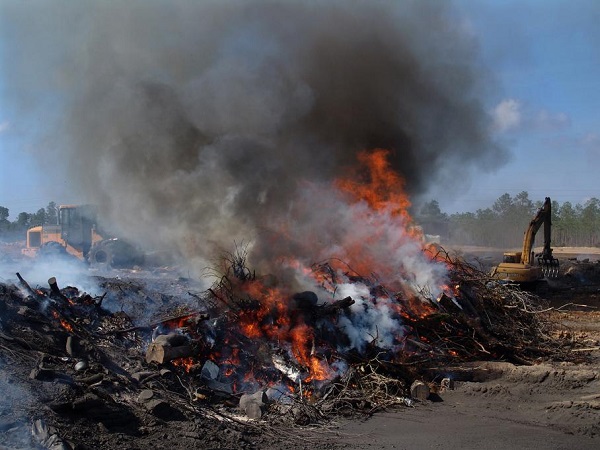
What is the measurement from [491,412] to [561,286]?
594 inches

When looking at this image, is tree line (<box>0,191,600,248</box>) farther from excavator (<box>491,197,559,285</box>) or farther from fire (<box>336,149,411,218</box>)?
fire (<box>336,149,411,218</box>)

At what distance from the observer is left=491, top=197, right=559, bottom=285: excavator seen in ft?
55.7

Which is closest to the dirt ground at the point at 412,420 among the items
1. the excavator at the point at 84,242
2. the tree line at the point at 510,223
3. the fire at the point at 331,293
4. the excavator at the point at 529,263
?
the fire at the point at 331,293

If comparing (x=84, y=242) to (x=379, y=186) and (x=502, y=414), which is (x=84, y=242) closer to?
(x=379, y=186)

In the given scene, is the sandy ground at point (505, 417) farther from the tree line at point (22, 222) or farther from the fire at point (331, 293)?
the tree line at point (22, 222)

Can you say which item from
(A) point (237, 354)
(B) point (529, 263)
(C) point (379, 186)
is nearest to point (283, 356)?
(A) point (237, 354)

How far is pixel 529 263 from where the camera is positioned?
727 inches

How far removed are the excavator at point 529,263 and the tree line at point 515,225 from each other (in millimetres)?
28295

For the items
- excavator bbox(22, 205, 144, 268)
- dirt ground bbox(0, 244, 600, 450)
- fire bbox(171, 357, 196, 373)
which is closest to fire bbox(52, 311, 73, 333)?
dirt ground bbox(0, 244, 600, 450)

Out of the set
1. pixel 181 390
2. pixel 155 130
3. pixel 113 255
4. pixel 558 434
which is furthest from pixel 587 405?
pixel 113 255

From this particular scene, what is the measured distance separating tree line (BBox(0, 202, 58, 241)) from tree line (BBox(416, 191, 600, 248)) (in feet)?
114

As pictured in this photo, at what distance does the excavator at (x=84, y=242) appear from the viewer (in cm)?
2052

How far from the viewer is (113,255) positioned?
2044 centimetres

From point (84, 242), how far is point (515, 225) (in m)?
46.9
